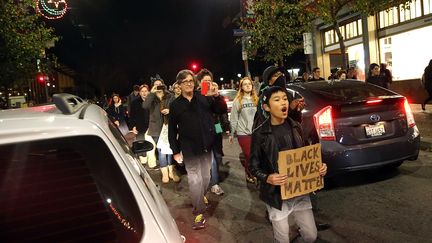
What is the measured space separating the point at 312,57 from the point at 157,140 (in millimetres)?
18880

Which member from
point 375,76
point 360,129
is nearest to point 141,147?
point 360,129

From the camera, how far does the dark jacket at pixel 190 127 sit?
5410 mm

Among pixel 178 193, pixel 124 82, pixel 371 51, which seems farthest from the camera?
pixel 124 82

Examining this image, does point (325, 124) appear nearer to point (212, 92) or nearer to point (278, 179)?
point (212, 92)

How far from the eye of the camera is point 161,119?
8.09 m

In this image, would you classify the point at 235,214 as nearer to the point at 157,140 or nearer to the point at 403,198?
the point at 403,198

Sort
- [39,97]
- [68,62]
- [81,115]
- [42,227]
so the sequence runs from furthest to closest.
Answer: [68,62], [39,97], [81,115], [42,227]

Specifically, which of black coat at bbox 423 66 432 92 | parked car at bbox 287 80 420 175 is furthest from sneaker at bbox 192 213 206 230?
black coat at bbox 423 66 432 92

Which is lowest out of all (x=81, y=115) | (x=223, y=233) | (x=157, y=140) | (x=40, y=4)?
(x=223, y=233)

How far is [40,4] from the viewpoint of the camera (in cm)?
1677

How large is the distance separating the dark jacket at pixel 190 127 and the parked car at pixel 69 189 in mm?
3362

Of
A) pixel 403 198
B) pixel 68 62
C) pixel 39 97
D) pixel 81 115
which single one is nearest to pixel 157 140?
pixel 403 198

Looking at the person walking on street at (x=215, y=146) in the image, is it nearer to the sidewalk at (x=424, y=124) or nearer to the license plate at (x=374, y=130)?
the license plate at (x=374, y=130)

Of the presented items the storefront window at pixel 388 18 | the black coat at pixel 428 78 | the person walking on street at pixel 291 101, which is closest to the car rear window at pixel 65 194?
the person walking on street at pixel 291 101
